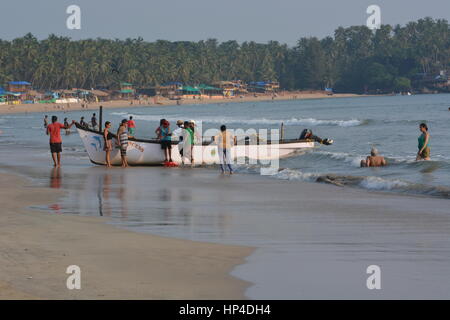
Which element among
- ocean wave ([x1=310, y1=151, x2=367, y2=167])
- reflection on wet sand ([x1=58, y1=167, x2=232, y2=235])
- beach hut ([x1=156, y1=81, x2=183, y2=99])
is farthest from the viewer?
beach hut ([x1=156, y1=81, x2=183, y2=99])

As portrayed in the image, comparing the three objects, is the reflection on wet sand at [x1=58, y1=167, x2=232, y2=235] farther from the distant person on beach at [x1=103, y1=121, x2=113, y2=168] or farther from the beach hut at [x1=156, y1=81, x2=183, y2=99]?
the beach hut at [x1=156, y1=81, x2=183, y2=99]

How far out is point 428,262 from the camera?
8516mm

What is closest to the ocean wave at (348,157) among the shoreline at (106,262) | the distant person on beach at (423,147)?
the distant person on beach at (423,147)

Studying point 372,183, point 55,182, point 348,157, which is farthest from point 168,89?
point 372,183

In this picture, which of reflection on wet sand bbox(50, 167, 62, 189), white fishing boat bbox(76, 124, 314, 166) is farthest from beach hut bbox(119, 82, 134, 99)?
reflection on wet sand bbox(50, 167, 62, 189)

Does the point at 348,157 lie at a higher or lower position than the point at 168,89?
lower

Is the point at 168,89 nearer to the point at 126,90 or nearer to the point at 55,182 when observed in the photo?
the point at 126,90

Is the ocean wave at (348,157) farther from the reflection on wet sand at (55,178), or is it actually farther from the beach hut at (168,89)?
the beach hut at (168,89)

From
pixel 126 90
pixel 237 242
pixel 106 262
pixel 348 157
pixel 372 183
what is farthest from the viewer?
pixel 126 90

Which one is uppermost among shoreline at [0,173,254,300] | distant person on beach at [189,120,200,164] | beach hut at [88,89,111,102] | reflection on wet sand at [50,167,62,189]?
distant person on beach at [189,120,200,164]

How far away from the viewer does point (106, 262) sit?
27.5 feet

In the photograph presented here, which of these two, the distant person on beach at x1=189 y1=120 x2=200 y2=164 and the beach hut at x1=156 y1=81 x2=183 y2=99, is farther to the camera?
the beach hut at x1=156 y1=81 x2=183 y2=99

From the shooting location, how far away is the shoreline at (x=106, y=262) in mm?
7066

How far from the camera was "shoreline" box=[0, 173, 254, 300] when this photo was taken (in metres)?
7.07
